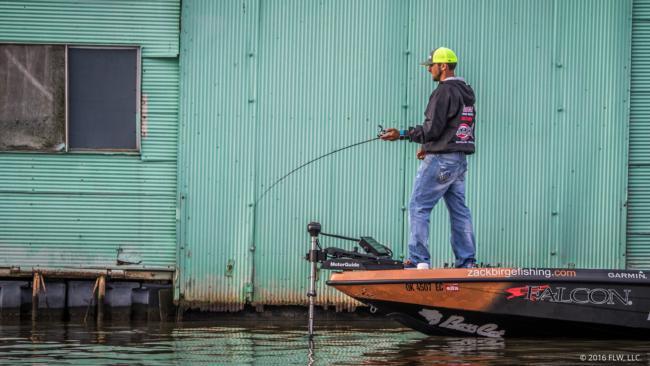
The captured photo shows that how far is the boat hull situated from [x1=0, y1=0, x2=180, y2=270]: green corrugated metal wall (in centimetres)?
337

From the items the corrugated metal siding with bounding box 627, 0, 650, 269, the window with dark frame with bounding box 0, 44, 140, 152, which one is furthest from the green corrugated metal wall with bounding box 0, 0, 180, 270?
the corrugated metal siding with bounding box 627, 0, 650, 269

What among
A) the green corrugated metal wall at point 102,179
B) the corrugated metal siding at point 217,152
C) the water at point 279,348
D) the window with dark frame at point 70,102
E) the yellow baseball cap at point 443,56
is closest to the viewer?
the water at point 279,348

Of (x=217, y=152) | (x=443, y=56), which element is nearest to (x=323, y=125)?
(x=217, y=152)

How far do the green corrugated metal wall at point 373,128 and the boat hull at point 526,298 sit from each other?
2493 millimetres

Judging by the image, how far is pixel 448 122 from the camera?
10.7m

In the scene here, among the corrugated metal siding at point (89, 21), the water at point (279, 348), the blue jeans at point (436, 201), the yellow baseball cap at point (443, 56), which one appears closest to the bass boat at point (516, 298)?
the water at point (279, 348)

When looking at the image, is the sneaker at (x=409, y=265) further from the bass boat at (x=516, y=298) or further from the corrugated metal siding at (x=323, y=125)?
the corrugated metal siding at (x=323, y=125)

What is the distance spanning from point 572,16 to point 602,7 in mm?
344

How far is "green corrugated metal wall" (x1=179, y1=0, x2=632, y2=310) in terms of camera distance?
12.9 meters

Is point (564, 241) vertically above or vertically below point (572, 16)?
below

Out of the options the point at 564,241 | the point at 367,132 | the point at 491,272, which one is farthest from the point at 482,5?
the point at 491,272

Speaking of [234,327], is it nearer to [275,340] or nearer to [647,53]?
[275,340]

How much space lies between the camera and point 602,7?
13.0 meters

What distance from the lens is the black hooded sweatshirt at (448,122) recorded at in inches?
417
